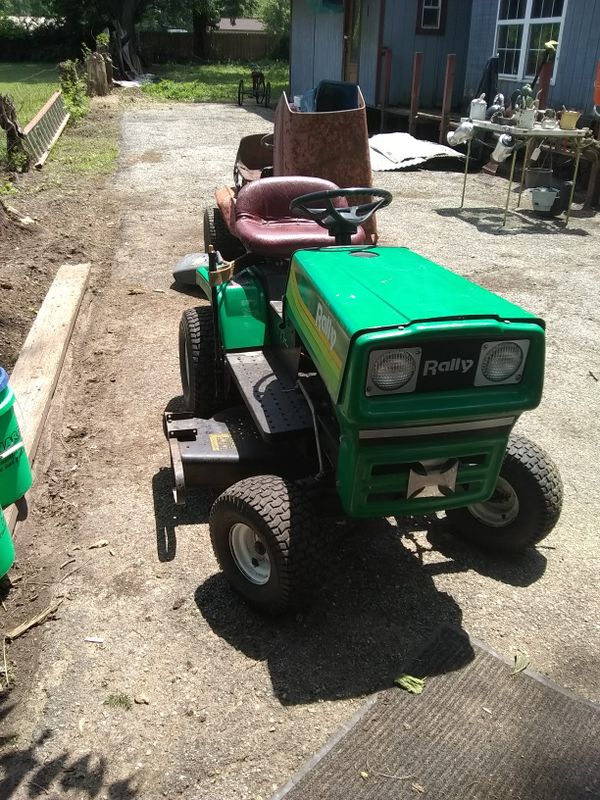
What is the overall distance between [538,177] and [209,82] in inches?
943

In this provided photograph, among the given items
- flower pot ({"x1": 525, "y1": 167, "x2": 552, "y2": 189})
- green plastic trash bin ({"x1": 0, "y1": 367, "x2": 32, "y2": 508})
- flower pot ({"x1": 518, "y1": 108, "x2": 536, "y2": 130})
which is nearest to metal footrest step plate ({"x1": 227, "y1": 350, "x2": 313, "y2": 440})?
green plastic trash bin ({"x1": 0, "y1": 367, "x2": 32, "y2": 508})

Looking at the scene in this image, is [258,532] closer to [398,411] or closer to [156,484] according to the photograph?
[398,411]

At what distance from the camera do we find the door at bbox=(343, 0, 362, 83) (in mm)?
16922

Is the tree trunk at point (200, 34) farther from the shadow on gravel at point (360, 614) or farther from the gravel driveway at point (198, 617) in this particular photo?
the shadow on gravel at point (360, 614)

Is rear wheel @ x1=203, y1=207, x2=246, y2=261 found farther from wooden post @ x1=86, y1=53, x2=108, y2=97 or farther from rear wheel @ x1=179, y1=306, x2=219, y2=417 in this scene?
wooden post @ x1=86, y1=53, x2=108, y2=97

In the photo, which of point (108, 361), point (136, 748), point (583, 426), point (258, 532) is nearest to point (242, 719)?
point (136, 748)

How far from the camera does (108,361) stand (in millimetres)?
4949

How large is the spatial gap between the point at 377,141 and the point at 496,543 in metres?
11.4

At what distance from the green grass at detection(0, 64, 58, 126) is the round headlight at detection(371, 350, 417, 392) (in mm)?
14580

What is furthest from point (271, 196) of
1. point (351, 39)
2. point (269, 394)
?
point (351, 39)

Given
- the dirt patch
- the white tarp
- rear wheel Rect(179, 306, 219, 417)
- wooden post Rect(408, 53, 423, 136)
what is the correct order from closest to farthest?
rear wheel Rect(179, 306, 219, 417), the dirt patch, the white tarp, wooden post Rect(408, 53, 423, 136)

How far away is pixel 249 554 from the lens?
2.75 m

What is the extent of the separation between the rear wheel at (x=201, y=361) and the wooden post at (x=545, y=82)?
9.67 m

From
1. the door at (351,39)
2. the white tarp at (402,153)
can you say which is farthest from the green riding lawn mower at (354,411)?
the door at (351,39)
